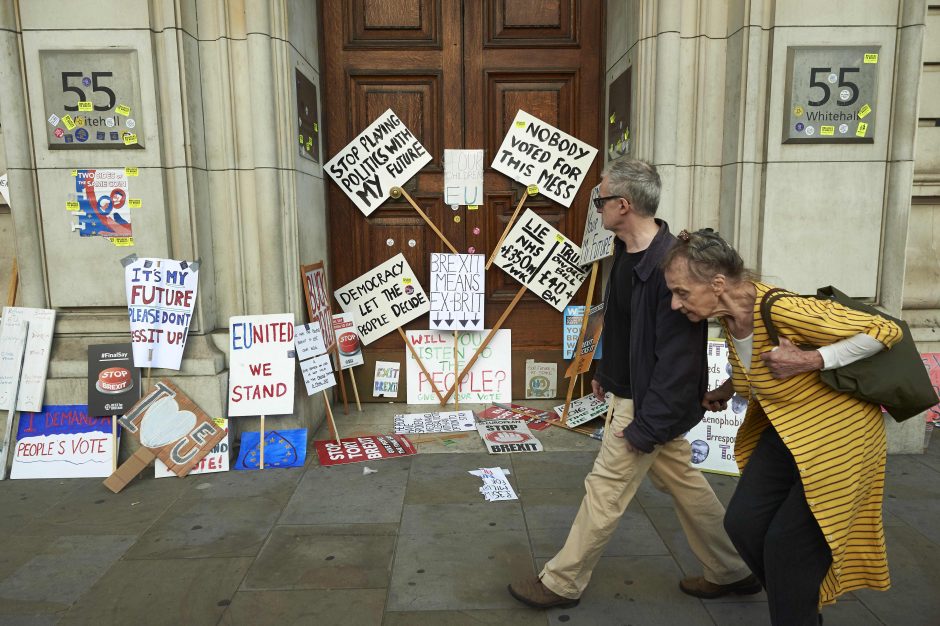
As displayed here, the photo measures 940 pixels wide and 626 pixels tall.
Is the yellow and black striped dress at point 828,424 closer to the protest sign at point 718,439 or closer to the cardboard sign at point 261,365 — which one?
the protest sign at point 718,439

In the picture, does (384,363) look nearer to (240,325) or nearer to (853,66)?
(240,325)

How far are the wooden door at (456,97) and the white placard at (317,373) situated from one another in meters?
Answer: 0.91

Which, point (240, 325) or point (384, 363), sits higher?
point (240, 325)

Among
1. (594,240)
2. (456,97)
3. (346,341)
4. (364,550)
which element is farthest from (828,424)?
(456,97)

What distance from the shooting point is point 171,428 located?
4438 millimetres

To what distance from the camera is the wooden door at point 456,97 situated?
5.42m

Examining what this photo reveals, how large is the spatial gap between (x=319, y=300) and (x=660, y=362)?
3347 millimetres

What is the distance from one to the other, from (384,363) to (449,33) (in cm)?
294

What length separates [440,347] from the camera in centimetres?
575

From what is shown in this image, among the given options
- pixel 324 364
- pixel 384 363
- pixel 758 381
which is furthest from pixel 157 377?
pixel 758 381

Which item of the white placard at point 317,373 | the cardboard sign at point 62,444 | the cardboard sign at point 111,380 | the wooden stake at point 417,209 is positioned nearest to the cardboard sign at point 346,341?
the white placard at point 317,373

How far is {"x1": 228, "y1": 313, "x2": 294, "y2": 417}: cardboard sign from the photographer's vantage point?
15.1 feet

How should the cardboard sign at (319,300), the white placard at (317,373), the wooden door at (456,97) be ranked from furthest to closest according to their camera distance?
the wooden door at (456,97)
the cardboard sign at (319,300)
the white placard at (317,373)

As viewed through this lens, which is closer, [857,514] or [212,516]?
[857,514]
